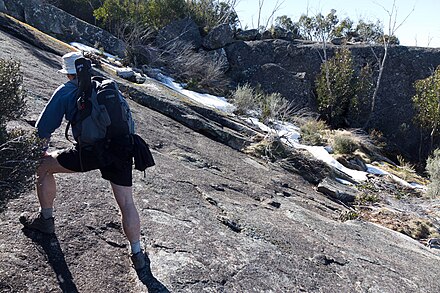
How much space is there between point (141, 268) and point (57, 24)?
15.3 meters

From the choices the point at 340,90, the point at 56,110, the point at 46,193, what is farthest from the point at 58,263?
the point at 340,90

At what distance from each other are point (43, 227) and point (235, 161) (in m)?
5.45

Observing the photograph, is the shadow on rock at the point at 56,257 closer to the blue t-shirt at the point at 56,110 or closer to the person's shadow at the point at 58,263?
the person's shadow at the point at 58,263

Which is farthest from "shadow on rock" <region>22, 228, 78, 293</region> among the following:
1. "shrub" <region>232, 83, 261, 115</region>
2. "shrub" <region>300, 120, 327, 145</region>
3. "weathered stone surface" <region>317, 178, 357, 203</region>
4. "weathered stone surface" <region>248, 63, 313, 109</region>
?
"weathered stone surface" <region>248, 63, 313, 109</region>

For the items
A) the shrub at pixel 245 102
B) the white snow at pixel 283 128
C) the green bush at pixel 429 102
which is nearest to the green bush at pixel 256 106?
the shrub at pixel 245 102

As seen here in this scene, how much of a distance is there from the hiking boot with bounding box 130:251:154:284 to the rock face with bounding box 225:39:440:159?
20.4 metres

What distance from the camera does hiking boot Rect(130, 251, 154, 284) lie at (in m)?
3.62

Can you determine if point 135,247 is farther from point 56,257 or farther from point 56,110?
point 56,110

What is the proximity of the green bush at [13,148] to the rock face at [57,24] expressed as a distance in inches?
507

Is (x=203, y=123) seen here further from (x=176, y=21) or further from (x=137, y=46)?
(x=176, y=21)

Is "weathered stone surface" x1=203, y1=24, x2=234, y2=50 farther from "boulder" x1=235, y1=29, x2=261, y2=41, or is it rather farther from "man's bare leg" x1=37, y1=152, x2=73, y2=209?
"man's bare leg" x1=37, y1=152, x2=73, y2=209

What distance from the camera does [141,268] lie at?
12.1 ft

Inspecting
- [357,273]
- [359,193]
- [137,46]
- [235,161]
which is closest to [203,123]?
[235,161]

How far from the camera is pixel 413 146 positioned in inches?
917
